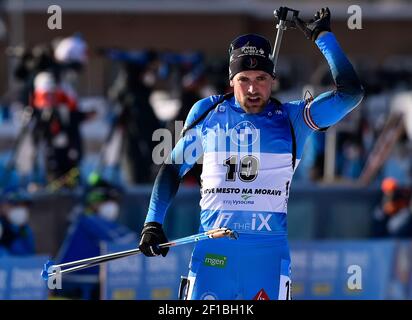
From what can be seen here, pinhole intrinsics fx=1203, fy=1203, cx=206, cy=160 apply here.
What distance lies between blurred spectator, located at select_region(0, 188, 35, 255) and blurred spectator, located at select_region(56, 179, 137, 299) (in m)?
0.33

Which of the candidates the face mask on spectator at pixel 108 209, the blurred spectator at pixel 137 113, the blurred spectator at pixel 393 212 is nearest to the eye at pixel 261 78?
the face mask on spectator at pixel 108 209

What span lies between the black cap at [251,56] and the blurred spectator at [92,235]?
4.04 metres

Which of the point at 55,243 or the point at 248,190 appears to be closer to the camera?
the point at 248,190

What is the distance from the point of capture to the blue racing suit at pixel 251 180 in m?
6.51

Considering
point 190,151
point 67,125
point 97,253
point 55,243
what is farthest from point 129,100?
point 190,151

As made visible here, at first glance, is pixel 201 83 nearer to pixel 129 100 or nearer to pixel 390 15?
pixel 129 100

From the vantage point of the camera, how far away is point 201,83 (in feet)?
45.8

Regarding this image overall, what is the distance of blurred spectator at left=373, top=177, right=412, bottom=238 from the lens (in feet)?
41.6

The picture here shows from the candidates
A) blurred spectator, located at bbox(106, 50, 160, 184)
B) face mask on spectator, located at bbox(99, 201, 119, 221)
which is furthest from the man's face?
blurred spectator, located at bbox(106, 50, 160, 184)

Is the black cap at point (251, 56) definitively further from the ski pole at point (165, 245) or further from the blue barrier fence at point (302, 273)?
the blue barrier fence at point (302, 273)

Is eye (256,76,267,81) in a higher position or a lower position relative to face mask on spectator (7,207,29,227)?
higher

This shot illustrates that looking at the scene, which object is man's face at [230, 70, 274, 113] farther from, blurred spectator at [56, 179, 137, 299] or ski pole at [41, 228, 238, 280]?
blurred spectator at [56, 179, 137, 299]
